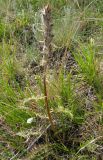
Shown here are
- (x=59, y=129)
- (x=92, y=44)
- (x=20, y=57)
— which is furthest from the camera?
(x=20, y=57)

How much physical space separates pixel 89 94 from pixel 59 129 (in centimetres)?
30

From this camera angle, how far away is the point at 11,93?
185cm

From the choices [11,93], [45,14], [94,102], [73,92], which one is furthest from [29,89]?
[45,14]

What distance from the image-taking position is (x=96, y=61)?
1.90 m

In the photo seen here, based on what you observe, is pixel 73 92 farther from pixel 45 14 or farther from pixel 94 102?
pixel 45 14

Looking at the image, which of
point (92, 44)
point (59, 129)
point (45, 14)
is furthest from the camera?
point (92, 44)

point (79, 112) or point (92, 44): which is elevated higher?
point (92, 44)

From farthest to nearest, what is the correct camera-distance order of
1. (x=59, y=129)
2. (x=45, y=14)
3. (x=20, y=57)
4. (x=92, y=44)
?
(x=20, y=57) < (x=92, y=44) < (x=59, y=129) < (x=45, y=14)

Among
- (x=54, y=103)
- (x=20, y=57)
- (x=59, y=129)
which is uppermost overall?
(x=20, y=57)

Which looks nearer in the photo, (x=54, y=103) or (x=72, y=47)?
(x=54, y=103)

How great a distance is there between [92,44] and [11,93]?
0.58 m

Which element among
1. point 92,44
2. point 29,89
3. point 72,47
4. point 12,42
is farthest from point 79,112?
point 12,42

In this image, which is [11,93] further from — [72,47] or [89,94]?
[72,47]

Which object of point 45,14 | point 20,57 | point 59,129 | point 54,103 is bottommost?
point 59,129
